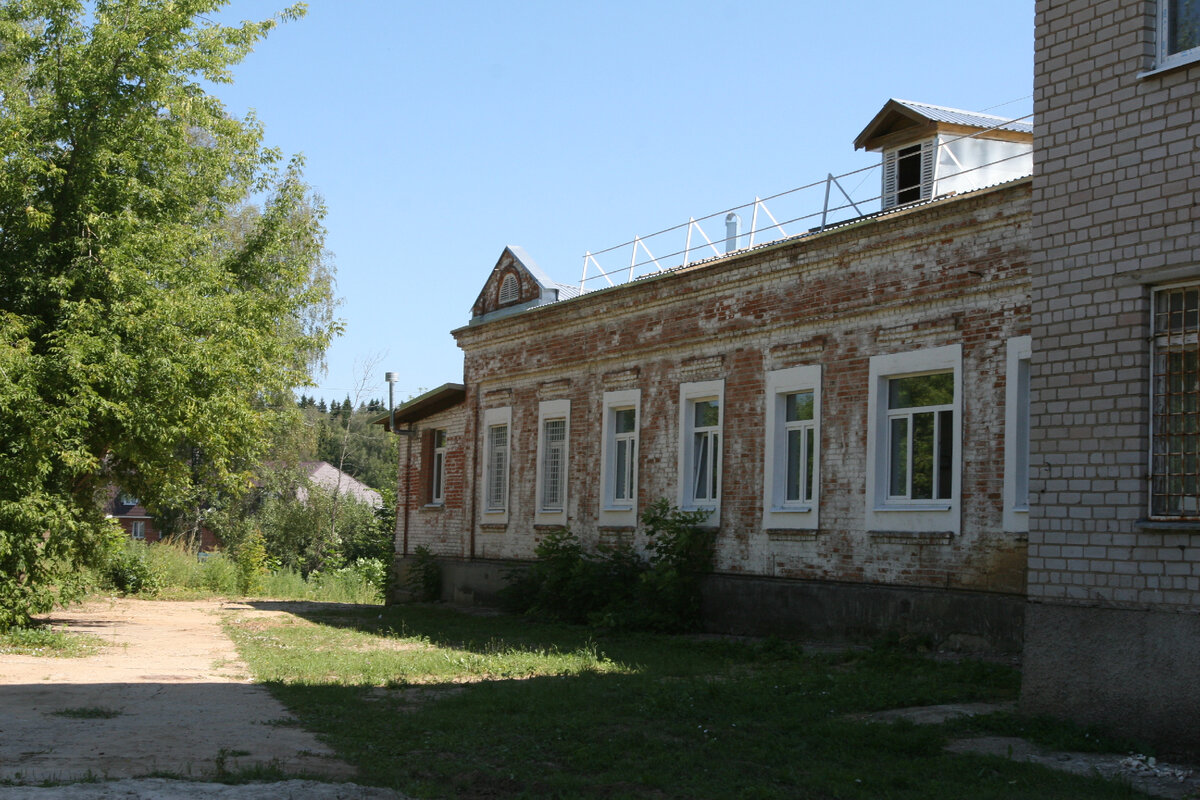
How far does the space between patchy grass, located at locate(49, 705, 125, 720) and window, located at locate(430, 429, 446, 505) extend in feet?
55.3

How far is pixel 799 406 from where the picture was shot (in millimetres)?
16703

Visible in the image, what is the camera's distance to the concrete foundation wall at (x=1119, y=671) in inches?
314

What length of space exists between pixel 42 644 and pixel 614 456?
9.37 m

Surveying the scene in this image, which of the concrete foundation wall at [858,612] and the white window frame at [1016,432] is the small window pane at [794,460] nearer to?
the concrete foundation wall at [858,612]

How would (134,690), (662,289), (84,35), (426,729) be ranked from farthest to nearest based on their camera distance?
(662,289) → (84,35) → (134,690) → (426,729)

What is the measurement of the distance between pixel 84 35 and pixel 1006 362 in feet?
43.9

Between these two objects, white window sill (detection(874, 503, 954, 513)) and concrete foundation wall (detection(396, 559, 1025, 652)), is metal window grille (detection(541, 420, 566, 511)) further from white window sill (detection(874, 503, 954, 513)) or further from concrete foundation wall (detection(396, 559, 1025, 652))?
white window sill (detection(874, 503, 954, 513))

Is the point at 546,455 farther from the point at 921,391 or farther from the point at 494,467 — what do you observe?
the point at 921,391

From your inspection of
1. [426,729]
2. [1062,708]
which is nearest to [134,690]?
[426,729]

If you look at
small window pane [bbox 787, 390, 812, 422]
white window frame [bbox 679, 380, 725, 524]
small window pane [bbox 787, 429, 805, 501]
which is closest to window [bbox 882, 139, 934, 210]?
small window pane [bbox 787, 390, 812, 422]

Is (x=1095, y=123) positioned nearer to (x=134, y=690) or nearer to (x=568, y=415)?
(x=134, y=690)

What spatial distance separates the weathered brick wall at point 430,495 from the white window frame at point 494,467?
73 cm

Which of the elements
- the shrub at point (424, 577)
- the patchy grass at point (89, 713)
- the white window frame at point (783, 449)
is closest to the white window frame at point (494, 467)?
the shrub at point (424, 577)

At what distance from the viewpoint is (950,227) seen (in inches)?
555
